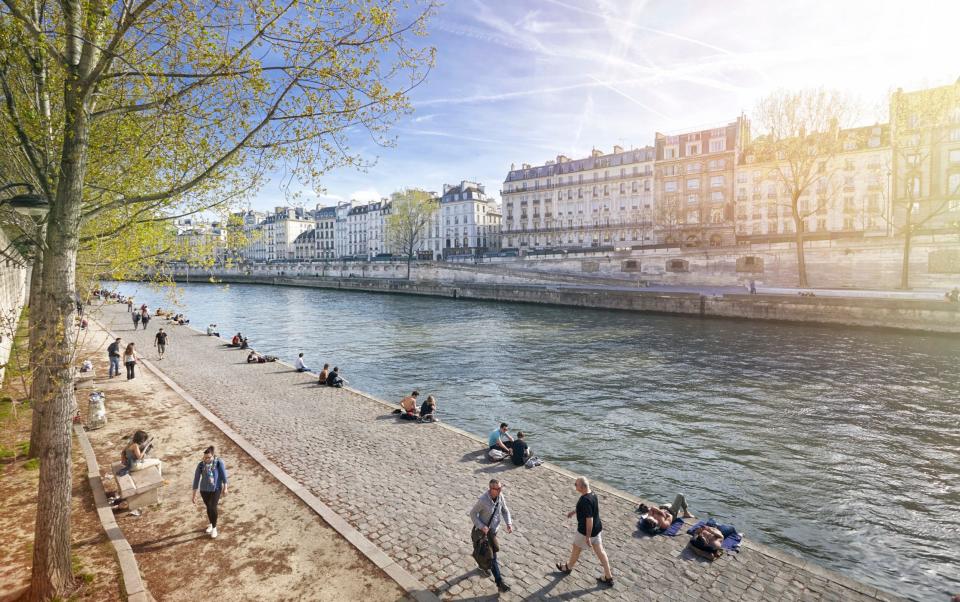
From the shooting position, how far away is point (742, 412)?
16.3 m

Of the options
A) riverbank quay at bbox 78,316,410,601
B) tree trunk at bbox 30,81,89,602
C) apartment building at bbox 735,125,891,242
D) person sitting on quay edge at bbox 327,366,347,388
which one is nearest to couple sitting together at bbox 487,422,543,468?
riverbank quay at bbox 78,316,410,601

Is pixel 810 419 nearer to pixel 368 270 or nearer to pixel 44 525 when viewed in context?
pixel 44 525

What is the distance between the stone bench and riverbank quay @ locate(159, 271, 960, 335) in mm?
16720

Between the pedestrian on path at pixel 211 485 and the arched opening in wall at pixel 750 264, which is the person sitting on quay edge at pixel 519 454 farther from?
the arched opening in wall at pixel 750 264

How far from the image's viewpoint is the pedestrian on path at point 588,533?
6.86m

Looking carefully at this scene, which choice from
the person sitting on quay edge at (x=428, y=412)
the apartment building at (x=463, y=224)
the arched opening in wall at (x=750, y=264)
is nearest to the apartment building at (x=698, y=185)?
the arched opening in wall at (x=750, y=264)

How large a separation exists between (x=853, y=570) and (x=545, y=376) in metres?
13.6

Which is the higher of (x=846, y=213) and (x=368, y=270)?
(x=846, y=213)

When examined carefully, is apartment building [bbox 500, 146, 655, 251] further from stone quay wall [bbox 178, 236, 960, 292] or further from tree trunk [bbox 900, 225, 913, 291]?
tree trunk [bbox 900, 225, 913, 291]

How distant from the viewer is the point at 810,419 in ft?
51.2

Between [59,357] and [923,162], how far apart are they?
2548 inches

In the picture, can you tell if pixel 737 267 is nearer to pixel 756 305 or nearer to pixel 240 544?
pixel 756 305

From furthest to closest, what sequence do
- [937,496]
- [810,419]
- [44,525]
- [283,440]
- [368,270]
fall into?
[368,270], [810,419], [283,440], [937,496], [44,525]

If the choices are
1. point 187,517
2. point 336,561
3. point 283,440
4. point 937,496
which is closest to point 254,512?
point 187,517
